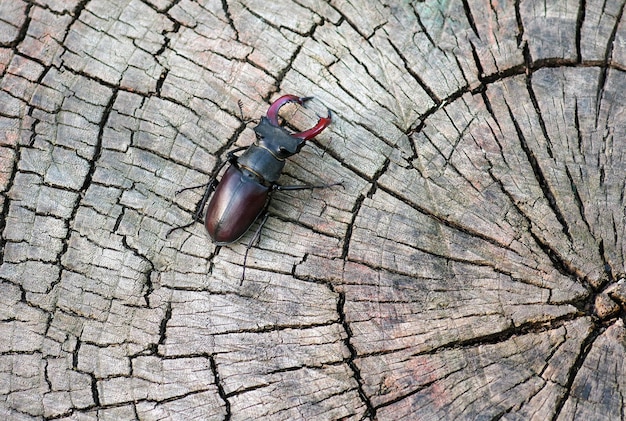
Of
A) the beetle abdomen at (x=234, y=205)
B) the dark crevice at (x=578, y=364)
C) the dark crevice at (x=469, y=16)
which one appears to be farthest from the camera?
the dark crevice at (x=469, y=16)

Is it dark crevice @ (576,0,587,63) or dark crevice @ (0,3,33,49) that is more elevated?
dark crevice @ (0,3,33,49)

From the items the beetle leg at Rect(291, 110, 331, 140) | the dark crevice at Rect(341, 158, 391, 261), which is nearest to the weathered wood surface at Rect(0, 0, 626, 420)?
the dark crevice at Rect(341, 158, 391, 261)

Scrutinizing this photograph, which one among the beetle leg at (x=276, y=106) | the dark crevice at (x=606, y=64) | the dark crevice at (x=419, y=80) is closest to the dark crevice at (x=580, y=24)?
the dark crevice at (x=606, y=64)

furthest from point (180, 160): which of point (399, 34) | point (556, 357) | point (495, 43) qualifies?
point (556, 357)

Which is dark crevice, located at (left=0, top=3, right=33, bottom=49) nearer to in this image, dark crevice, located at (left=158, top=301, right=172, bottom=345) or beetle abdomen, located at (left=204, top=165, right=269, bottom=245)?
beetle abdomen, located at (left=204, top=165, right=269, bottom=245)

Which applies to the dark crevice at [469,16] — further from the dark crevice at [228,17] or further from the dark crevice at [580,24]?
the dark crevice at [228,17]

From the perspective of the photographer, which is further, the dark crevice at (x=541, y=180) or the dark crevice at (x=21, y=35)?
the dark crevice at (x=21, y=35)

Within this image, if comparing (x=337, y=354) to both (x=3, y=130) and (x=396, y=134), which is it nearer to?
(x=396, y=134)

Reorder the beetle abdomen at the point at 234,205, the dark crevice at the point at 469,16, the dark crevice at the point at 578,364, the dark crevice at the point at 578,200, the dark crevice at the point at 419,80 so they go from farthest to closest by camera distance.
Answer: the dark crevice at the point at 469,16 → the dark crevice at the point at 419,80 → the beetle abdomen at the point at 234,205 → the dark crevice at the point at 578,200 → the dark crevice at the point at 578,364

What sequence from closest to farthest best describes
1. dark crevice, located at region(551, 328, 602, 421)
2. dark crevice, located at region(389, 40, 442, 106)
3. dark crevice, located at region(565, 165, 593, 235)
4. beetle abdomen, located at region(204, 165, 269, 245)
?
dark crevice, located at region(551, 328, 602, 421), dark crevice, located at region(565, 165, 593, 235), beetle abdomen, located at region(204, 165, 269, 245), dark crevice, located at region(389, 40, 442, 106)

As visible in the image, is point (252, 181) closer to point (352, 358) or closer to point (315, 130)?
point (315, 130)
